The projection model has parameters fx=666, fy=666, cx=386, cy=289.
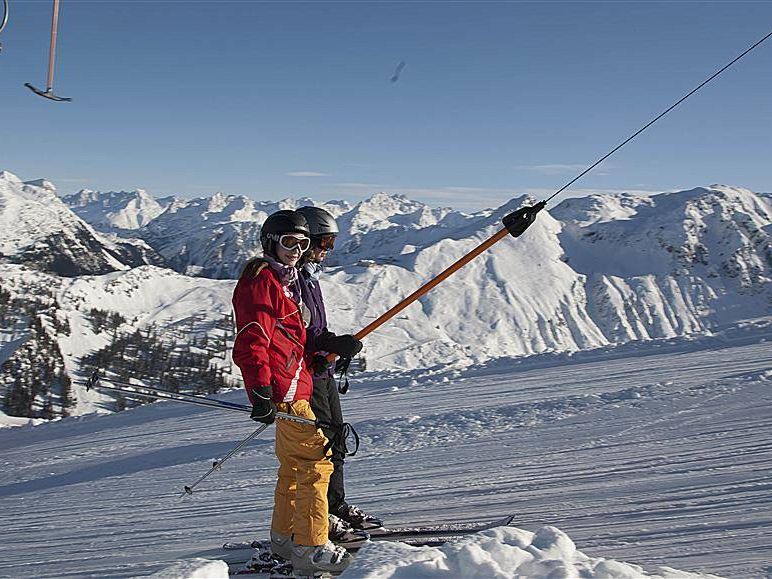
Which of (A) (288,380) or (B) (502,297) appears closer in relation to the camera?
(A) (288,380)

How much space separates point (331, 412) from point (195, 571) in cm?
178

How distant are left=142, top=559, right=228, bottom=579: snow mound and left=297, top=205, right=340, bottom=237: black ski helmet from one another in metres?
2.36

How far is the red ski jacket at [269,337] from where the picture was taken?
3.94 metres

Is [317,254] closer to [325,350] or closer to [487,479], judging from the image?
[325,350]

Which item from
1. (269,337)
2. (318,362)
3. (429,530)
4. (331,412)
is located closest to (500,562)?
(429,530)

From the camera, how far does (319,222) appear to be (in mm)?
4914

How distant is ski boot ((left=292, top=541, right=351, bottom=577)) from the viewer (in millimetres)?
4168

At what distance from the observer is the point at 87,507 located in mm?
6883

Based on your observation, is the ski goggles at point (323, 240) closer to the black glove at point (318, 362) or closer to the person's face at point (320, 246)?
the person's face at point (320, 246)

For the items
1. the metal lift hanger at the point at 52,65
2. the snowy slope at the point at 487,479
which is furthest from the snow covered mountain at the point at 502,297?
the metal lift hanger at the point at 52,65

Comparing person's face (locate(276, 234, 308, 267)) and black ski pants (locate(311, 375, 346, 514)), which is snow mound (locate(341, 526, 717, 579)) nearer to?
black ski pants (locate(311, 375, 346, 514))

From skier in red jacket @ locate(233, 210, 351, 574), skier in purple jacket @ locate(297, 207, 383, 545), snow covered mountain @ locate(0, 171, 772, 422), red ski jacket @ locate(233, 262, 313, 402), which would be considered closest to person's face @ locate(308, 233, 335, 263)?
skier in purple jacket @ locate(297, 207, 383, 545)

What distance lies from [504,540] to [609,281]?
194136 mm

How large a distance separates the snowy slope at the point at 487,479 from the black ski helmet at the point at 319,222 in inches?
88.5
